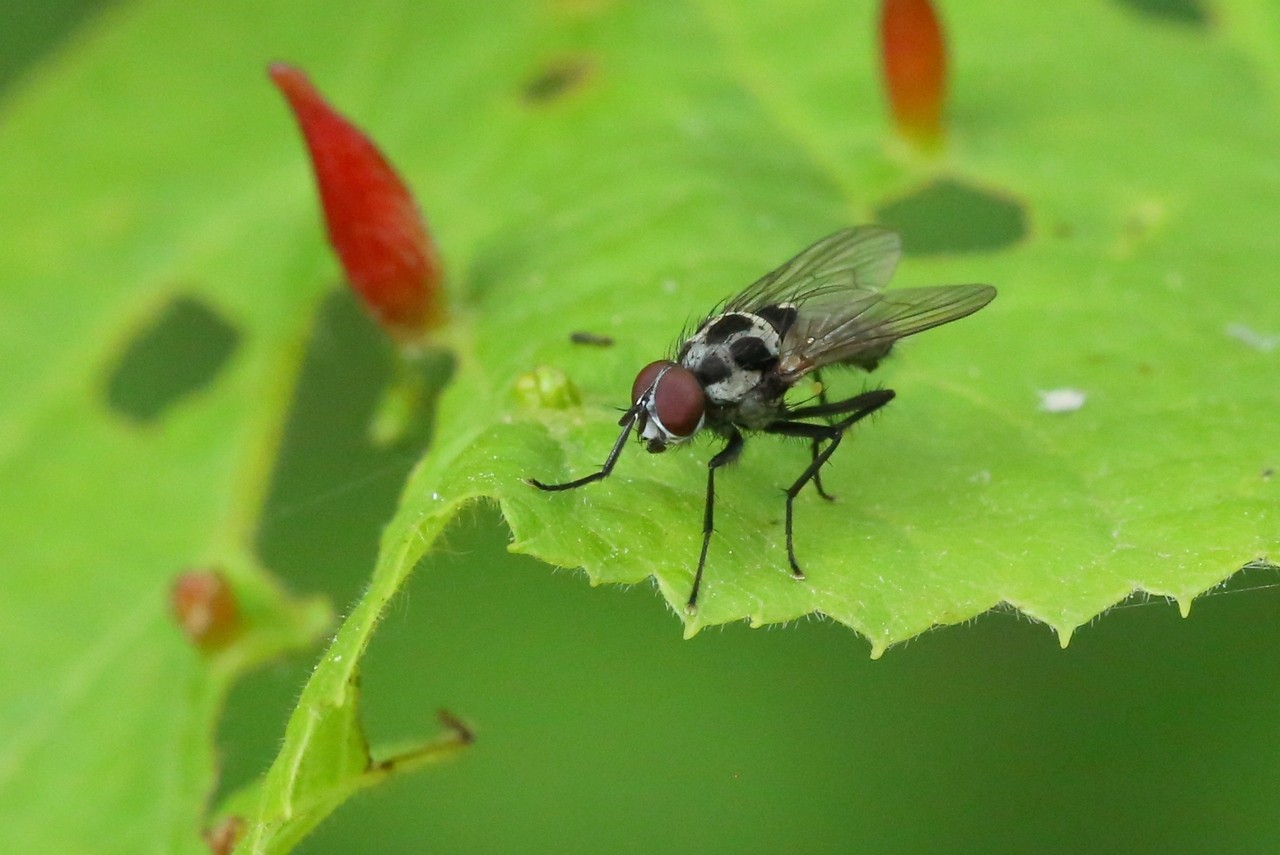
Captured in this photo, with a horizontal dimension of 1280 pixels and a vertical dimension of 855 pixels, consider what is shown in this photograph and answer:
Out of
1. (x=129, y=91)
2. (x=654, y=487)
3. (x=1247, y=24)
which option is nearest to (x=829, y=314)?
(x=654, y=487)

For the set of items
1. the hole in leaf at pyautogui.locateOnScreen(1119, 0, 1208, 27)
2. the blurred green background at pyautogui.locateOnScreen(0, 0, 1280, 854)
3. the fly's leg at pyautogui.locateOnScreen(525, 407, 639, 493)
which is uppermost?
the fly's leg at pyautogui.locateOnScreen(525, 407, 639, 493)

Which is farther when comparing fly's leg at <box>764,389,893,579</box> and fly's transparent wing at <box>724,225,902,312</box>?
fly's transparent wing at <box>724,225,902,312</box>

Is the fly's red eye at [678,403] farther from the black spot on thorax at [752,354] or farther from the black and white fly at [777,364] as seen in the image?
the black spot on thorax at [752,354]

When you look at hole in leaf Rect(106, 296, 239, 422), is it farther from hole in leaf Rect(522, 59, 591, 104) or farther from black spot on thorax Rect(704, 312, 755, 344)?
black spot on thorax Rect(704, 312, 755, 344)

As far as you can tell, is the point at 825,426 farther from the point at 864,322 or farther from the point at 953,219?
the point at 953,219

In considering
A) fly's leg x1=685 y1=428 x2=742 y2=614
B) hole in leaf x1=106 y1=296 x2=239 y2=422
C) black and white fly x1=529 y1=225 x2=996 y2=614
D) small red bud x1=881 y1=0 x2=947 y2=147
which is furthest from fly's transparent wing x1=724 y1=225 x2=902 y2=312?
hole in leaf x1=106 y1=296 x2=239 y2=422

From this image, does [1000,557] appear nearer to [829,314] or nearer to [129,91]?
[829,314]

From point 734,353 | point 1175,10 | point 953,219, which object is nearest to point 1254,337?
point 953,219
